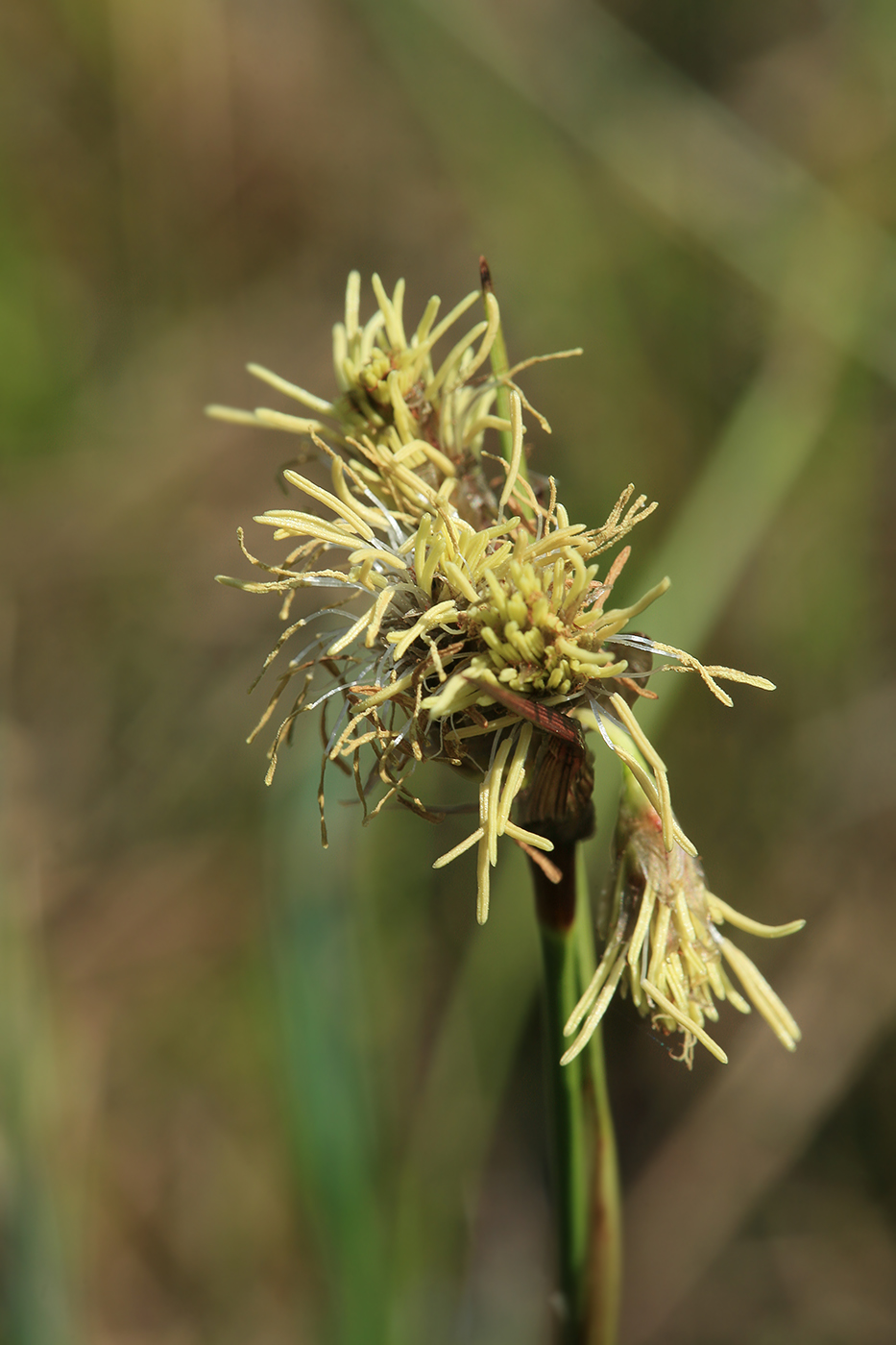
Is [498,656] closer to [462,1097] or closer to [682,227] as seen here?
[462,1097]

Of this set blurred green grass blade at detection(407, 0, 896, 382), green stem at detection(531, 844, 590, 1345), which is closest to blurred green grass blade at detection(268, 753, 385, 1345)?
green stem at detection(531, 844, 590, 1345)

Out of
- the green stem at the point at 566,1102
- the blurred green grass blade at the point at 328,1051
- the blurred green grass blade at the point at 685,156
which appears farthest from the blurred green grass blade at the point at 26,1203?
the blurred green grass blade at the point at 685,156

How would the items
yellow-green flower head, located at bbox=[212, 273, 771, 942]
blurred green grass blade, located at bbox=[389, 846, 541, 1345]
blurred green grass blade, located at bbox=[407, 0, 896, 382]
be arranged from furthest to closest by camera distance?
blurred green grass blade, located at bbox=[407, 0, 896, 382]
blurred green grass blade, located at bbox=[389, 846, 541, 1345]
yellow-green flower head, located at bbox=[212, 273, 771, 942]

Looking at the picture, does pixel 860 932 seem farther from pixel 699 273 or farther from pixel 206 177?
pixel 206 177

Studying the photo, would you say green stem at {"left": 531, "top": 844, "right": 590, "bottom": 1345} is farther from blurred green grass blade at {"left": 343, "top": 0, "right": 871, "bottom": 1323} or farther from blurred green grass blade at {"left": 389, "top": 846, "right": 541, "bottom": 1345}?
blurred green grass blade at {"left": 389, "top": 846, "right": 541, "bottom": 1345}

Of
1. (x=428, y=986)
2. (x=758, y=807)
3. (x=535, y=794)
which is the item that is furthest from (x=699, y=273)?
(x=535, y=794)
